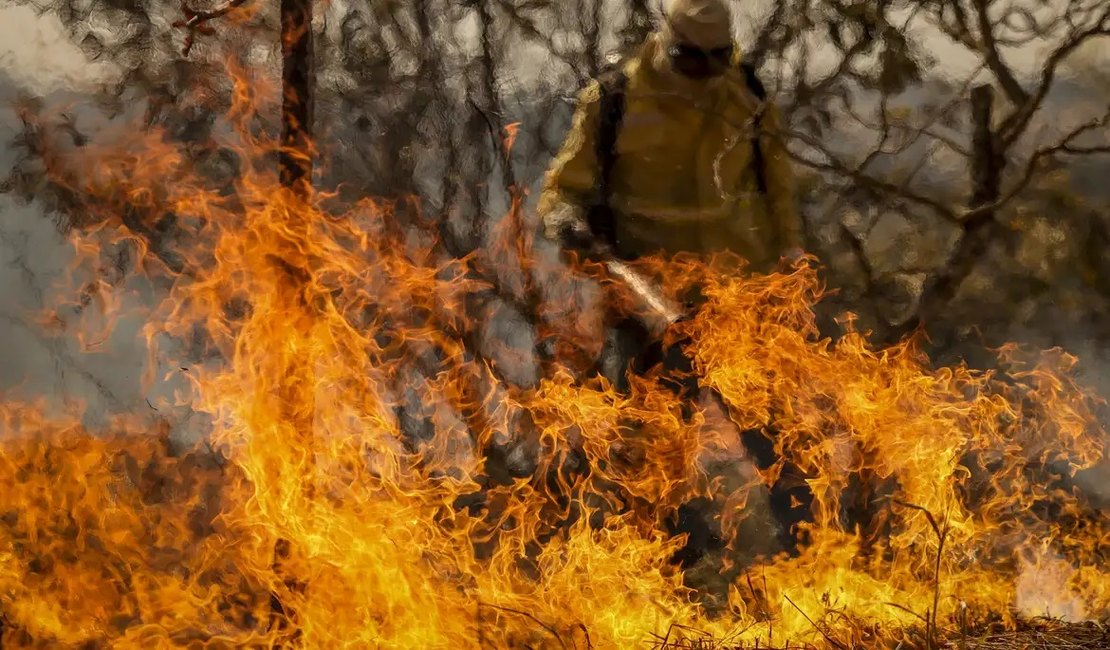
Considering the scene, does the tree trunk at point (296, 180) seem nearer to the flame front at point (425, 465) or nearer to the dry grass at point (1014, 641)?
the flame front at point (425, 465)

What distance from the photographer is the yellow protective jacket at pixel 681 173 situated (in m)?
4.14

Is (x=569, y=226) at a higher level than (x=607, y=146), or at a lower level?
lower

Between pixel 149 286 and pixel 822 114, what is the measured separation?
10.6ft

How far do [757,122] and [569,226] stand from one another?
988 millimetres

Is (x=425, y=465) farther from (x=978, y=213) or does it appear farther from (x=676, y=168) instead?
(x=978, y=213)

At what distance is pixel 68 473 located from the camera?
165 inches

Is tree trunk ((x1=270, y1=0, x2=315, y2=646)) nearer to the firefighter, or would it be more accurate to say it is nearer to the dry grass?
the firefighter

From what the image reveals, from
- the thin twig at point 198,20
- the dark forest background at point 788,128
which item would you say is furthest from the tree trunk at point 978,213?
the thin twig at point 198,20

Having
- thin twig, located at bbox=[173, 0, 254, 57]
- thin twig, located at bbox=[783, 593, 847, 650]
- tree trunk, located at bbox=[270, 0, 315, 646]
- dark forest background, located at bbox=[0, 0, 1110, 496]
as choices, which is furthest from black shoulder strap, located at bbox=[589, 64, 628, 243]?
thin twig, located at bbox=[783, 593, 847, 650]

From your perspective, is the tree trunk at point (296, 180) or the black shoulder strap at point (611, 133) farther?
the black shoulder strap at point (611, 133)

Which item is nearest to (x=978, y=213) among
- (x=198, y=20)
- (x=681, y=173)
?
(x=681, y=173)

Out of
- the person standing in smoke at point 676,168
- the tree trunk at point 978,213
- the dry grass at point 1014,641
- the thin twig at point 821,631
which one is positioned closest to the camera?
the dry grass at point 1014,641

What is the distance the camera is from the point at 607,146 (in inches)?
164

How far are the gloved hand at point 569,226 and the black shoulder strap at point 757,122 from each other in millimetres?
807
